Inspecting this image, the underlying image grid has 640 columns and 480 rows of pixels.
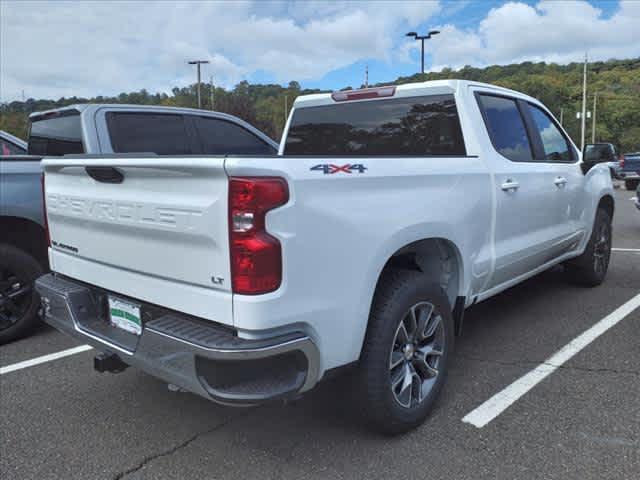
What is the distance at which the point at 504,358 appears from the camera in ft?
12.8

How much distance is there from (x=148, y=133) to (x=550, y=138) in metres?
3.54

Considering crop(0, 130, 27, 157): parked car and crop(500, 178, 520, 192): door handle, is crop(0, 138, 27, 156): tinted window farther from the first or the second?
crop(500, 178, 520, 192): door handle

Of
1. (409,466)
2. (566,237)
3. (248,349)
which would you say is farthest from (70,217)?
(566,237)

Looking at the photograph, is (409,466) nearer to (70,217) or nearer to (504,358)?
(504,358)

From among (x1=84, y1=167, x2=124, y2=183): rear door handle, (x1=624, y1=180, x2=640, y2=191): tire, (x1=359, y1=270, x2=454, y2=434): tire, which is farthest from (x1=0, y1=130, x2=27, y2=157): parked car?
(x1=624, y1=180, x2=640, y2=191): tire

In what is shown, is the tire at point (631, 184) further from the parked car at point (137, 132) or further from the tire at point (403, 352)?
the tire at point (403, 352)

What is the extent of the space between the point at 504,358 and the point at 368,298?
1.83m

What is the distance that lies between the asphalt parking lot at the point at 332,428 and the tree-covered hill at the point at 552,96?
41497 mm

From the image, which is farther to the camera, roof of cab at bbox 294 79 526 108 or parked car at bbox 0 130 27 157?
parked car at bbox 0 130 27 157

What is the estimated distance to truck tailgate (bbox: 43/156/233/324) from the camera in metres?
2.17

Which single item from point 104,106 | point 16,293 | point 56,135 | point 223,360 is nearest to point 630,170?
point 104,106

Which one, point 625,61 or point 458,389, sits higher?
point 625,61

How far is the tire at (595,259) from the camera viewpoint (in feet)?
17.7

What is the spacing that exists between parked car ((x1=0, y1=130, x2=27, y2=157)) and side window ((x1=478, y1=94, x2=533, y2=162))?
4290mm
